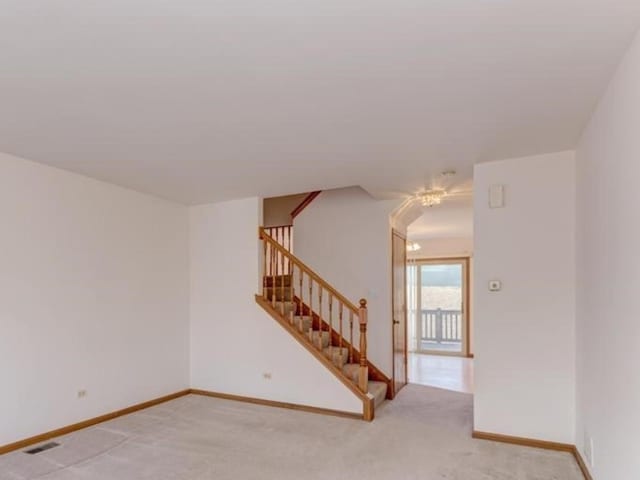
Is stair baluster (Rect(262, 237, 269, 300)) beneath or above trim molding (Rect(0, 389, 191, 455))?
above

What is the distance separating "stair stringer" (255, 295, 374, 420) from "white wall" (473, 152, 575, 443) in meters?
1.08

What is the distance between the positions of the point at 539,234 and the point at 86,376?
4453 mm

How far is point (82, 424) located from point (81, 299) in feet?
3.94

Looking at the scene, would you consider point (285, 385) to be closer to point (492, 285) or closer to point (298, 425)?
point (298, 425)

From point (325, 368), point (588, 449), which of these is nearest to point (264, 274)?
point (325, 368)

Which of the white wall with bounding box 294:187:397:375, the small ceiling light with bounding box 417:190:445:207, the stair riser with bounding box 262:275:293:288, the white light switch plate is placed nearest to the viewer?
the white light switch plate

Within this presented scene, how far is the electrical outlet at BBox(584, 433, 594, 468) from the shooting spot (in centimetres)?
269

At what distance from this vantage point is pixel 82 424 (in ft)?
12.6

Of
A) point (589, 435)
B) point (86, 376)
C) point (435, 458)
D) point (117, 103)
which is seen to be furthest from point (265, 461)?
point (117, 103)

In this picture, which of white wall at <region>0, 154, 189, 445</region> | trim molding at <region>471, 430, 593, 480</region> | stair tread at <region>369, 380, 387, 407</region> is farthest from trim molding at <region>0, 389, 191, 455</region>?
trim molding at <region>471, 430, 593, 480</region>

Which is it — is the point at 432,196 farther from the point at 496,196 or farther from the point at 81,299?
the point at 81,299

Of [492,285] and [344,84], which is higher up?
[344,84]

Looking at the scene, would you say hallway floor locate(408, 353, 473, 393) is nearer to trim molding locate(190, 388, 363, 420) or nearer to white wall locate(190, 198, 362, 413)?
trim molding locate(190, 388, 363, 420)

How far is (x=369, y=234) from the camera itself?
5258 mm
